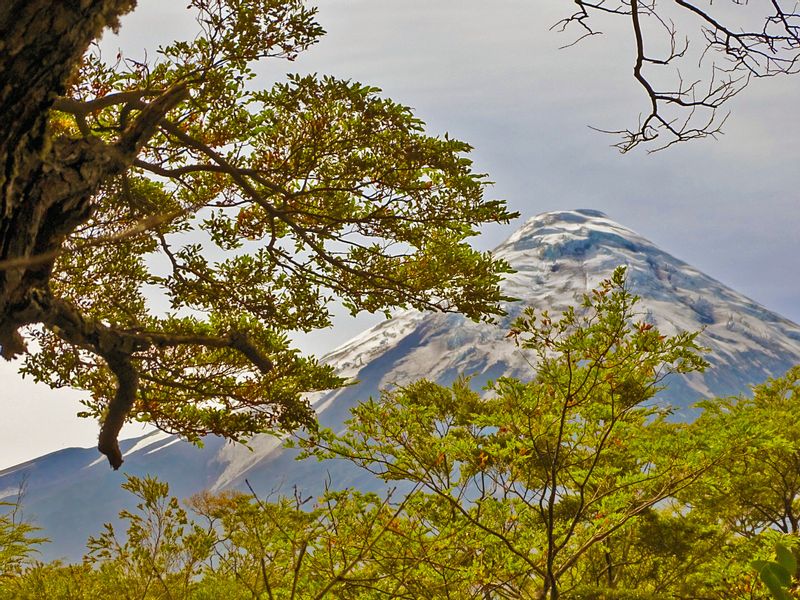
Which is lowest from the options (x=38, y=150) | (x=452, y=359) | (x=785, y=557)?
(x=785, y=557)

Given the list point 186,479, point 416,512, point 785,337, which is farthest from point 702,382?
point 416,512

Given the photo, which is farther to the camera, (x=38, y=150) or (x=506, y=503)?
(x=506, y=503)

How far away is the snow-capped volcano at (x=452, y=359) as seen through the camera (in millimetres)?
125312

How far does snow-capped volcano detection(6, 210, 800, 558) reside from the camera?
411ft

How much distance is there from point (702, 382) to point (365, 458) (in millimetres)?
136047

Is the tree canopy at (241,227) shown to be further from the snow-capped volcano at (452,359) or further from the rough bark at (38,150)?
the snow-capped volcano at (452,359)

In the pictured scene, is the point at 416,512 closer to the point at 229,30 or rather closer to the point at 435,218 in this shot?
the point at 435,218

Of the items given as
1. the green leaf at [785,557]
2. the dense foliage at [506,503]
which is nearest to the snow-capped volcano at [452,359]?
the dense foliage at [506,503]

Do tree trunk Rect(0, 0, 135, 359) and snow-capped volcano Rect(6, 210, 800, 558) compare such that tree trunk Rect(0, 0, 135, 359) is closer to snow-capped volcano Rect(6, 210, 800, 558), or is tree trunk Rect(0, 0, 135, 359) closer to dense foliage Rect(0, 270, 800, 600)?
dense foliage Rect(0, 270, 800, 600)

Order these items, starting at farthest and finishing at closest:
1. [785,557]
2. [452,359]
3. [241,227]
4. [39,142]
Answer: [452,359] → [241,227] → [39,142] → [785,557]

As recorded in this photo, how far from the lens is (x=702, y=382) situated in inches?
4936

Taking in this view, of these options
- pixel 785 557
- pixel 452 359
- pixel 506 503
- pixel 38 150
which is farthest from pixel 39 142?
pixel 452 359

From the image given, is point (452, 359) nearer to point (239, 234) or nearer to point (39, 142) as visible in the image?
point (239, 234)

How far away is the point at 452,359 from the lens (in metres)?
126
